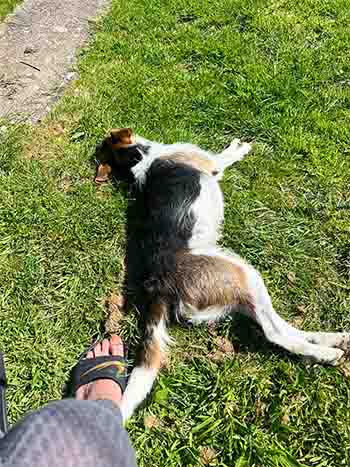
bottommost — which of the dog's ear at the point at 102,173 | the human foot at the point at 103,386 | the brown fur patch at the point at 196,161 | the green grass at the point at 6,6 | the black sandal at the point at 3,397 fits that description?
the human foot at the point at 103,386

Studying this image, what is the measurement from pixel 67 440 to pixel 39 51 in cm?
468

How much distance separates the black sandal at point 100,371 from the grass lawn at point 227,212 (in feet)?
0.36

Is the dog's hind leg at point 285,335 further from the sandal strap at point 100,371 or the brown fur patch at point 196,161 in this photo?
the brown fur patch at point 196,161

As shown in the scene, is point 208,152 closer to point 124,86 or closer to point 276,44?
point 124,86

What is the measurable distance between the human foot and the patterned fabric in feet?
3.06

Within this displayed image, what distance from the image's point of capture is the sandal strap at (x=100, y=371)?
3.02 meters

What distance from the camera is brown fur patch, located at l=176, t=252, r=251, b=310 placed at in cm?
303

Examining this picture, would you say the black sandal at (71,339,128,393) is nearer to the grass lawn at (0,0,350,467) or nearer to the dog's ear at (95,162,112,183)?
the grass lawn at (0,0,350,467)

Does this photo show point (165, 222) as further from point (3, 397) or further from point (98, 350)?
point (3, 397)

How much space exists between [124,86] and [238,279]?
8.40ft

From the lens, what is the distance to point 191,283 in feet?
9.96

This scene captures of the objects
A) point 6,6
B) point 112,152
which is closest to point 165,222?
point 112,152

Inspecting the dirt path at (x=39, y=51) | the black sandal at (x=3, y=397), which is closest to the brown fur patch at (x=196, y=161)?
the dirt path at (x=39, y=51)

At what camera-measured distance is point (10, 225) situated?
3.86 metres
